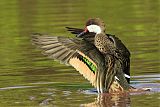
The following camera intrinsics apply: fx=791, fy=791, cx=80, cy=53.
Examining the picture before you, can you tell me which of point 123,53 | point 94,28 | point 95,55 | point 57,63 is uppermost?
point 94,28

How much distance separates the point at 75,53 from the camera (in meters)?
12.5

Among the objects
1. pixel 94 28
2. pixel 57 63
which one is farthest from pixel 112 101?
pixel 57 63

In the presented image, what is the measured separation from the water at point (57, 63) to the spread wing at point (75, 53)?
0.40 meters

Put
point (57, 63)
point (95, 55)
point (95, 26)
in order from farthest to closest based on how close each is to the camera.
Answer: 1. point (57, 63)
2. point (95, 26)
3. point (95, 55)

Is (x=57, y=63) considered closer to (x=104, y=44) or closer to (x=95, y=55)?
(x=104, y=44)

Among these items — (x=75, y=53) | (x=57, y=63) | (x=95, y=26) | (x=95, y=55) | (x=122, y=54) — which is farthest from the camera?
(x=57, y=63)

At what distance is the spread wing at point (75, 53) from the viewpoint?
488 inches

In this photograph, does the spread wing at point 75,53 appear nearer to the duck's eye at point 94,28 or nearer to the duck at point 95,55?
the duck at point 95,55

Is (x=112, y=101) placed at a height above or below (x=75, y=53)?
below

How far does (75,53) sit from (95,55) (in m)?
0.33

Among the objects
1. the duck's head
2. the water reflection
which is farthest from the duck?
the water reflection

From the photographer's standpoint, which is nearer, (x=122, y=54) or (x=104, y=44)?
(x=104, y=44)

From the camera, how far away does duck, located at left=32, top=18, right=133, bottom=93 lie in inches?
488

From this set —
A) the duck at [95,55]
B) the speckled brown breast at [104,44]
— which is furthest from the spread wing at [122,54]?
the speckled brown breast at [104,44]
